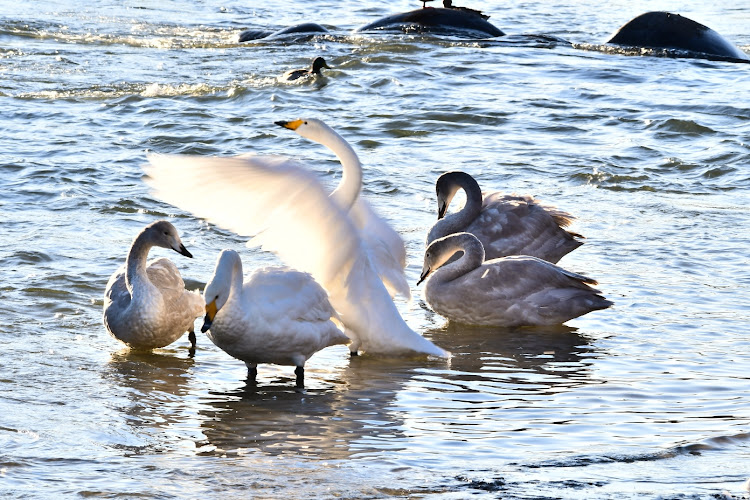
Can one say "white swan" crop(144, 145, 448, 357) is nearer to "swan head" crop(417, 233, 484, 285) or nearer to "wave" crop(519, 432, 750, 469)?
"swan head" crop(417, 233, 484, 285)

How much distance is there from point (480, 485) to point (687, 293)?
438 cm

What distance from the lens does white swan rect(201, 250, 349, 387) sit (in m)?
6.81

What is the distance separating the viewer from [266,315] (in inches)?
278

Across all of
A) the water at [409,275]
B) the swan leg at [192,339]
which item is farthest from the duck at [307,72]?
the swan leg at [192,339]

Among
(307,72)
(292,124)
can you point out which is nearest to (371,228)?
(292,124)

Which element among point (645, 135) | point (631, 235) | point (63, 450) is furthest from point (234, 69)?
point (63, 450)

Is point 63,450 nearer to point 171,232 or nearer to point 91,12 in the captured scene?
point 171,232

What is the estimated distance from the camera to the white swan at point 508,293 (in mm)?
8742

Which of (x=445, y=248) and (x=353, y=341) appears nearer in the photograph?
(x=353, y=341)

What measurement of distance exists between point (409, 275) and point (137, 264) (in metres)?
2.73

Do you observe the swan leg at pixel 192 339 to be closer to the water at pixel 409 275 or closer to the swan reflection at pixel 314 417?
the water at pixel 409 275

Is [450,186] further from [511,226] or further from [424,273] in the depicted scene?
[424,273]

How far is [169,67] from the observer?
755 inches

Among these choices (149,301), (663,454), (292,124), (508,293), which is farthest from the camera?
(508,293)
